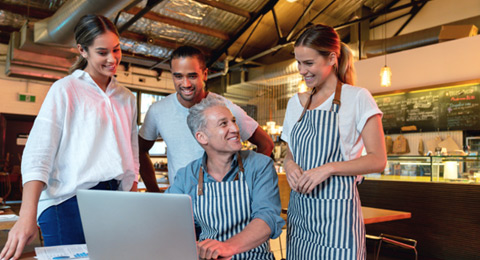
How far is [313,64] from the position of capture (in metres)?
1.69

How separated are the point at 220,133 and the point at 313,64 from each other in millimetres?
494

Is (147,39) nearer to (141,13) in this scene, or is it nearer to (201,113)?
(141,13)

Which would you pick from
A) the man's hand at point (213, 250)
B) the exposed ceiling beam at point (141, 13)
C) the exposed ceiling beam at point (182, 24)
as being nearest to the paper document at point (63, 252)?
the man's hand at point (213, 250)

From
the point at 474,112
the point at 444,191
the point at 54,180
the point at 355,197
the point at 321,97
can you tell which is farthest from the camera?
the point at 474,112

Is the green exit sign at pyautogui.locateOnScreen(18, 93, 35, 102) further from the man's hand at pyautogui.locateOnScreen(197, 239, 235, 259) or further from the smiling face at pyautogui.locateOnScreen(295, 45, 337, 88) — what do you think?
the man's hand at pyautogui.locateOnScreen(197, 239, 235, 259)

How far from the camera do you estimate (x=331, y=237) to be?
158cm

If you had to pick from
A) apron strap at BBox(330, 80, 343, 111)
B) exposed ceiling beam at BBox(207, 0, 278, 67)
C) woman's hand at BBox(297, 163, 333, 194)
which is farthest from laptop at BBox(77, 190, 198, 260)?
exposed ceiling beam at BBox(207, 0, 278, 67)

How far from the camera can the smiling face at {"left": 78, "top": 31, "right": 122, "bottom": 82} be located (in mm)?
1614

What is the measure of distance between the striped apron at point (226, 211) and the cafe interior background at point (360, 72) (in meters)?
3.83

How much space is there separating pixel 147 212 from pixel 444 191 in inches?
193

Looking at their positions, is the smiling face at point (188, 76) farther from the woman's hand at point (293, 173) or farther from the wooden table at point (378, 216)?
the wooden table at point (378, 216)

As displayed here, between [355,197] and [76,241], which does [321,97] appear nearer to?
[355,197]

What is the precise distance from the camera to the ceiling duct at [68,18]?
15.8ft

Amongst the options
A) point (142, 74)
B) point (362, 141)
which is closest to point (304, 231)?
→ point (362, 141)
